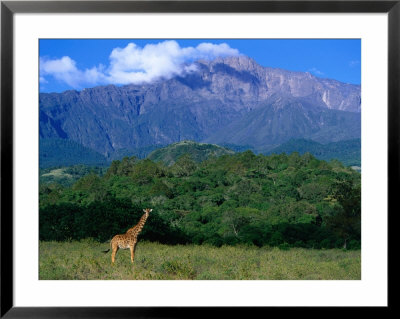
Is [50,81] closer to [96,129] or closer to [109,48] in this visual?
[109,48]

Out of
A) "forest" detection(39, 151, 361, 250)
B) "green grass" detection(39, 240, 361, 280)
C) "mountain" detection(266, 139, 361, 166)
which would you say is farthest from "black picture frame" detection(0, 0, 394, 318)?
"mountain" detection(266, 139, 361, 166)

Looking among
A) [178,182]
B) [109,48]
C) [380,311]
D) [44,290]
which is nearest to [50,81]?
[109,48]

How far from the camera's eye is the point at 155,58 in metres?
7.85

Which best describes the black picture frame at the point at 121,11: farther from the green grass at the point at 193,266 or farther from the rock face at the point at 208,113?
the rock face at the point at 208,113

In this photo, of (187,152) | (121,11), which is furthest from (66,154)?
(121,11)

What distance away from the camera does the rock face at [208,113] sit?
877 cm

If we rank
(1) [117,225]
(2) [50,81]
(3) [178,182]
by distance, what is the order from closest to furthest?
(2) [50,81] < (1) [117,225] < (3) [178,182]

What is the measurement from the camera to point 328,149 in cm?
965

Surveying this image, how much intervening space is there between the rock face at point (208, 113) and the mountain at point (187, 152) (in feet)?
1.75

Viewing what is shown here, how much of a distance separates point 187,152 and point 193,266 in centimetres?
524

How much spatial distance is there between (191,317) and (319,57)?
5.49m

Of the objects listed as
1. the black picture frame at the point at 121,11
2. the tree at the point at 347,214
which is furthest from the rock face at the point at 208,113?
the black picture frame at the point at 121,11

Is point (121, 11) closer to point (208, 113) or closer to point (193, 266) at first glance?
point (193, 266)

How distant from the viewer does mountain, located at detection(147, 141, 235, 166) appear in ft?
32.2
